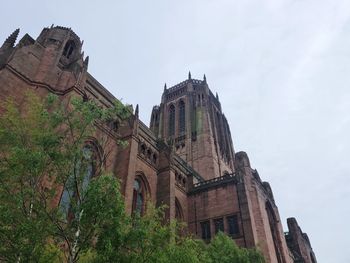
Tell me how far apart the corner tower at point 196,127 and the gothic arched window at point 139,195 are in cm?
1482

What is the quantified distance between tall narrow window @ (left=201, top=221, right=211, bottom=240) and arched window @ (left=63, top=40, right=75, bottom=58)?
16960 millimetres

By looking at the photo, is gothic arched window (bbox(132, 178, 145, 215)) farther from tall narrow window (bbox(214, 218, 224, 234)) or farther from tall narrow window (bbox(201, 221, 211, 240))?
tall narrow window (bbox(214, 218, 224, 234))

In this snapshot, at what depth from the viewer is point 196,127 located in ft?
147

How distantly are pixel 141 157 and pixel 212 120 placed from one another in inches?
1034

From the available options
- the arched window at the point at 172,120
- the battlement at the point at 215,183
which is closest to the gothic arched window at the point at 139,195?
the battlement at the point at 215,183

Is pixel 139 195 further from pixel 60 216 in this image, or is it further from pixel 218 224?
pixel 60 216

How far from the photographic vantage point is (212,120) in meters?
47.1

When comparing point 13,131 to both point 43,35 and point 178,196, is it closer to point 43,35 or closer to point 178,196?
point 43,35

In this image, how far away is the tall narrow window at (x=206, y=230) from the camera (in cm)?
2394

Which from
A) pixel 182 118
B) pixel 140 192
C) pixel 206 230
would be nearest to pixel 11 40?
pixel 140 192

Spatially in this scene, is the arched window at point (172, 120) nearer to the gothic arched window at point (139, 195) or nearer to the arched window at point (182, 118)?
the arched window at point (182, 118)

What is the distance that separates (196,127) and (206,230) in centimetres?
2225

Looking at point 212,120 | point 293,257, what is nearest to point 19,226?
point 293,257

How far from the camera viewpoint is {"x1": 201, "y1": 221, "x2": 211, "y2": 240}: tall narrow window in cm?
2394
